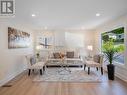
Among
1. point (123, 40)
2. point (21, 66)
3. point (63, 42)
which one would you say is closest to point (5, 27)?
point (21, 66)

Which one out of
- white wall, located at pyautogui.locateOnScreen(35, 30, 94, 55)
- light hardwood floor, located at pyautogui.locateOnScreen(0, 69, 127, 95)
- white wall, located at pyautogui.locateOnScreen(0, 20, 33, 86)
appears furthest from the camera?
white wall, located at pyautogui.locateOnScreen(35, 30, 94, 55)

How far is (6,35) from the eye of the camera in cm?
523

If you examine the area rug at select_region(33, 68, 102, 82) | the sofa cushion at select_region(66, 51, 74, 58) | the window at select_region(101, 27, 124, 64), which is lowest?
the area rug at select_region(33, 68, 102, 82)

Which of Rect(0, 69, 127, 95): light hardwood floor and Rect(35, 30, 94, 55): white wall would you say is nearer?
Rect(0, 69, 127, 95): light hardwood floor

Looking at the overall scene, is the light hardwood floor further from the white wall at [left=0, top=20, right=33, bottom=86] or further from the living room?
the white wall at [left=0, top=20, right=33, bottom=86]

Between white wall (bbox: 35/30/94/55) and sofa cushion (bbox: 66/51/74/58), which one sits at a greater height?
white wall (bbox: 35/30/94/55)

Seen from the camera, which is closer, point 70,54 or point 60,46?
point 70,54

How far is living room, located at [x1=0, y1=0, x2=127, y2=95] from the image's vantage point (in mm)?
4102

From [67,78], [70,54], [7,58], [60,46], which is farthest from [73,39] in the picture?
[7,58]

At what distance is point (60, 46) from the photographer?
9.98 metres

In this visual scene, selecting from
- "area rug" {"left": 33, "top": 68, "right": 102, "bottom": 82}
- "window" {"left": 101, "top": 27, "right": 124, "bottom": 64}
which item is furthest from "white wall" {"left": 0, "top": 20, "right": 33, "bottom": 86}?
"window" {"left": 101, "top": 27, "right": 124, "bottom": 64}

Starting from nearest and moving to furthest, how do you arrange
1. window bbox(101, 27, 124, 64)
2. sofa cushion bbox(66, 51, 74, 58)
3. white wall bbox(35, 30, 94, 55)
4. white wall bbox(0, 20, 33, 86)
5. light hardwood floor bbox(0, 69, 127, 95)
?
light hardwood floor bbox(0, 69, 127, 95) → white wall bbox(0, 20, 33, 86) → window bbox(101, 27, 124, 64) → sofa cushion bbox(66, 51, 74, 58) → white wall bbox(35, 30, 94, 55)

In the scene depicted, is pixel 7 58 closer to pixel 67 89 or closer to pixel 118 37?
pixel 67 89

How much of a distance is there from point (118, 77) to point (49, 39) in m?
5.65
